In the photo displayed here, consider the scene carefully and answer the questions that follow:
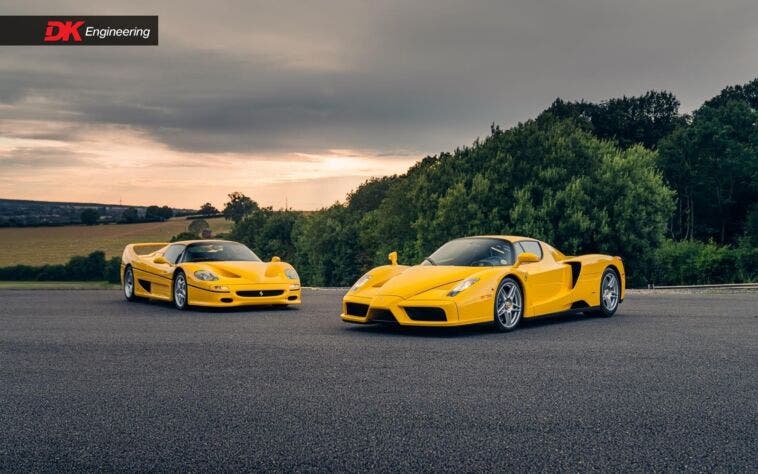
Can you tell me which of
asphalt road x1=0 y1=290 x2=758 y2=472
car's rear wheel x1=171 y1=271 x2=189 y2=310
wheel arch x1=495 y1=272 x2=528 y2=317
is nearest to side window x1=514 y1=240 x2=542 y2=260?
wheel arch x1=495 y1=272 x2=528 y2=317

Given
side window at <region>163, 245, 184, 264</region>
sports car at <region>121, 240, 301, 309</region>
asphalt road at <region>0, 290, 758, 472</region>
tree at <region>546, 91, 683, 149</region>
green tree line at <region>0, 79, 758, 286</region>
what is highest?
tree at <region>546, 91, 683, 149</region>

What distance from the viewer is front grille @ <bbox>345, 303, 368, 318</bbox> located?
10.8 m

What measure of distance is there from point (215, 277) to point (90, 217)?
202 feet

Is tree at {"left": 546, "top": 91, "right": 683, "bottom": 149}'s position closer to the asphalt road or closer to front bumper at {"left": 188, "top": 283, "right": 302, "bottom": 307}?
front bumper at {"left": 188, "top": 283, "right": 302, "bottom": 307}

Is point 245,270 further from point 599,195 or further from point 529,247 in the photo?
point 599,195

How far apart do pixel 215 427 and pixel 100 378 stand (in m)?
2.49

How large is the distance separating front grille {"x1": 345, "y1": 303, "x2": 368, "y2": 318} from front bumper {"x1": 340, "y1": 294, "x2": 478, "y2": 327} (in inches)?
1.7

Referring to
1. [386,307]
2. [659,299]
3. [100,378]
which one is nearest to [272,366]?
[100,378]

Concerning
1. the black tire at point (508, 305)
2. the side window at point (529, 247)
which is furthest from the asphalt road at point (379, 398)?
the side window at point (529, 247)

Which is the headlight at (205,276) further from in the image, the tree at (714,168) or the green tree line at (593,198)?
the tree at (714,168)

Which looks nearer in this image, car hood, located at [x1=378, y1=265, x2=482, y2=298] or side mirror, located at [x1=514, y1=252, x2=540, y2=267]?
car hood, located at [x1=378, y1=265, x2=482, y2=298]

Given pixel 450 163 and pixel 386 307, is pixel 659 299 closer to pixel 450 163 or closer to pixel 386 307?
pixel 386 307

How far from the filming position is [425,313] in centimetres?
1023

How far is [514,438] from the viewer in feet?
15.7
